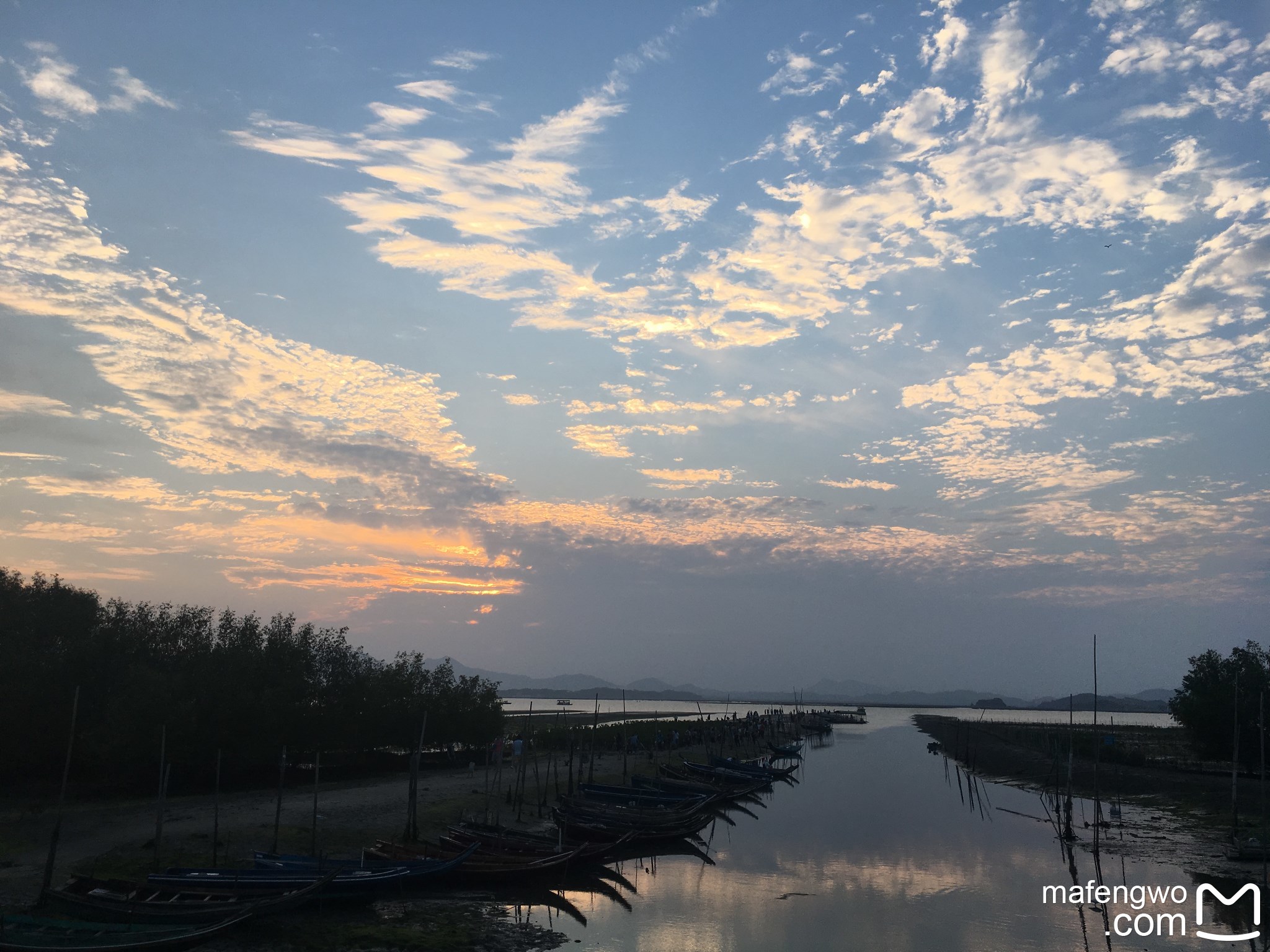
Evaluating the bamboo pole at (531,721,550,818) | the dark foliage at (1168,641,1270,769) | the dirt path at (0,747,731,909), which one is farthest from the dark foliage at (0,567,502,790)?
the dark foliage at (1168,641,1270,769)

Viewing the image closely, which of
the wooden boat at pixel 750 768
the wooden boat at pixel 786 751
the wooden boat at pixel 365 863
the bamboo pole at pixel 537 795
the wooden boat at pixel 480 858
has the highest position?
the wooden boat at pixel 365 863

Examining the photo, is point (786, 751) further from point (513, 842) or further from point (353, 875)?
point (353, 875)

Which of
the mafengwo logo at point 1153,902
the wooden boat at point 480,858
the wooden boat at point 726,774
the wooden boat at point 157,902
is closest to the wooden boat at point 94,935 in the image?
the wooden boat at point 157,902

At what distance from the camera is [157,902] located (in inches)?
791

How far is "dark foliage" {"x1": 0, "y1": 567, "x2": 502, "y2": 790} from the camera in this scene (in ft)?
119

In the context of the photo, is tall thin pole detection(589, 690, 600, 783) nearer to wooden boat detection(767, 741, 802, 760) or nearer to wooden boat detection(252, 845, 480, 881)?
wooden boat detection(252, 845, 480, 881)

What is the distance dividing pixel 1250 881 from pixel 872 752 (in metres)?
64.8

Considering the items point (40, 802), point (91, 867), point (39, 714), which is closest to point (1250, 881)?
point (91, 867)

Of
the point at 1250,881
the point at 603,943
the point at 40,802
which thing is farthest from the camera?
the point at 40,802

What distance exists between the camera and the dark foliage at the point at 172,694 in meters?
36.3

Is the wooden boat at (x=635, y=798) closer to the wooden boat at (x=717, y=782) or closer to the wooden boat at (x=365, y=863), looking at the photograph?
the wooden boat at (x=717, y=782)

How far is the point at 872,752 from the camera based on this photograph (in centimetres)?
9000

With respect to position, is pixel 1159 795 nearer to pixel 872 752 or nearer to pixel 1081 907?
pixel 1081 907

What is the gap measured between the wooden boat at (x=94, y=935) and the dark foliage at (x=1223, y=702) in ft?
178
